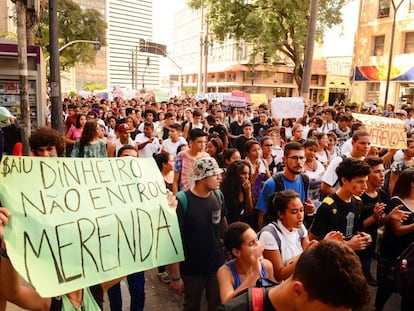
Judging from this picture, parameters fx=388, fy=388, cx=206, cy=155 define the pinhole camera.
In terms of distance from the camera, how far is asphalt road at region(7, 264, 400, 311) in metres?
3.85

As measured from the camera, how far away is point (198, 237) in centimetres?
304

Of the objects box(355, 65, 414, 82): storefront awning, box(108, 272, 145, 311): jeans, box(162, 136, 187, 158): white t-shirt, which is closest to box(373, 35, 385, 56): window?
box(355, 65, 414, 82): storefront awning

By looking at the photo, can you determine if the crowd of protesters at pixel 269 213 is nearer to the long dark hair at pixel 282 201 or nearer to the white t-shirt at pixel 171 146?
the long dark hair at pixel 282 201

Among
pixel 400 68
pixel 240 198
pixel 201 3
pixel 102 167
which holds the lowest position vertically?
pixel 240 198

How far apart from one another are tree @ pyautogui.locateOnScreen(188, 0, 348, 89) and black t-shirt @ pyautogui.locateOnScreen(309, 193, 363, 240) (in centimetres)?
1973

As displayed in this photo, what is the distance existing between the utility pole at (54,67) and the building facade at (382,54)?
67.1 ft

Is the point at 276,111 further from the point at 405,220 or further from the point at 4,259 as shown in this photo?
the point at 4,259

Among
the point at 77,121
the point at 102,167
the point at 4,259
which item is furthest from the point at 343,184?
the point at 77,121

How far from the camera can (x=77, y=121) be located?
291 inches

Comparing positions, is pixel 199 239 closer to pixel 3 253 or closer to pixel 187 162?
pixel 3 253

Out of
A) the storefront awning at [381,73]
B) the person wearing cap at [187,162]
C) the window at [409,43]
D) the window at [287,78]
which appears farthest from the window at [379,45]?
the person wearing cap at [187,162]

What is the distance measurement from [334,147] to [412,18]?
22.5 meters

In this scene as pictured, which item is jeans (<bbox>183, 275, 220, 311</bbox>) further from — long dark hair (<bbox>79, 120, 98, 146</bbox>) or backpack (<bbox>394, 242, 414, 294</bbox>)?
long dark hair (<bbox>79, 120, 98, 146</bbox>)

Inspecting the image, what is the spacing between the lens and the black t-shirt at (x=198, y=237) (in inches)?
119
